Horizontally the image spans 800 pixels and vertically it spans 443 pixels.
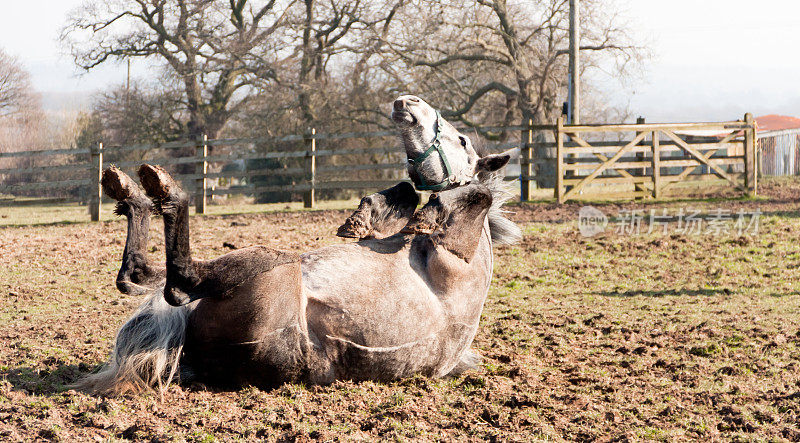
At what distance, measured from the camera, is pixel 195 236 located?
10.6 meters

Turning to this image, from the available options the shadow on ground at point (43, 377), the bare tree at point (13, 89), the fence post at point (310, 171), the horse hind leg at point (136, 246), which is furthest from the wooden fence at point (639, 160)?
the bare tree at point (13, 89)

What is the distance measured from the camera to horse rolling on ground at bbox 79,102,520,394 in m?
3.04

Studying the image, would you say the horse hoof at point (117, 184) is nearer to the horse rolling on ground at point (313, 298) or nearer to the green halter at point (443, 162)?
the horse rolling on ground at point (313, 298)

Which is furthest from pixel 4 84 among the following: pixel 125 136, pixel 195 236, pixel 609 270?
pixel 609 270

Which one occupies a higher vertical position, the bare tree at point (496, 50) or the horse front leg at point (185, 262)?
the bare tree at point (496, 50)

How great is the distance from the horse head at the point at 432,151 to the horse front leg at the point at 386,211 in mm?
145

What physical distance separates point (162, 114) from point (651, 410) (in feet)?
84.2

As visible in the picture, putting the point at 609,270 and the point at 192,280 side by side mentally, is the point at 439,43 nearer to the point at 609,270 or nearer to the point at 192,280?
the point at 609,270

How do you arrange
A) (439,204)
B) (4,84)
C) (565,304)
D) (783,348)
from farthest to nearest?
(4,84)
(565,304)
(783,348)
(439,204)

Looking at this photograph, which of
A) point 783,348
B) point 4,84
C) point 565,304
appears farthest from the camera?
point 4,84

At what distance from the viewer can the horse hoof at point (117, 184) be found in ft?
9.32

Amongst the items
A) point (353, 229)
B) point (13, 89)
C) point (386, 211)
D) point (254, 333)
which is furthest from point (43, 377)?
point (13, 89)

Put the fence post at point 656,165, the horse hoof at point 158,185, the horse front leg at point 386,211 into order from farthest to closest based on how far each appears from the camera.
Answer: the fence post at point 656,165 → the horse front leg at point 386,211 → the horse hoof at point 158,185

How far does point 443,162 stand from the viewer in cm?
352
